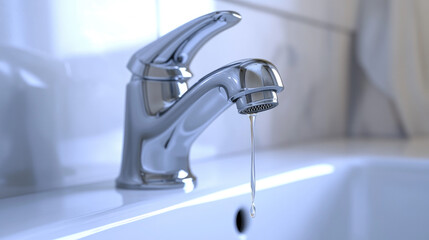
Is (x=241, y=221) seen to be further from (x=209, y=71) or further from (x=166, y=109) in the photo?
(x=209, y=71)

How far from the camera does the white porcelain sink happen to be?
414 mm

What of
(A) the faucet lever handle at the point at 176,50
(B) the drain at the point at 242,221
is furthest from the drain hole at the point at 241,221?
(A) the faucet lever handle at the point at 176,50

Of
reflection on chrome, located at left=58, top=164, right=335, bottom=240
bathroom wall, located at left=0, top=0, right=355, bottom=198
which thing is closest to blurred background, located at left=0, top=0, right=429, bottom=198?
bathroom wall, located at left=0, top=0, right=355, bottom=198

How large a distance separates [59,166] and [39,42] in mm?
132

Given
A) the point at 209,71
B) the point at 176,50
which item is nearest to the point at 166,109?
the point at 176,50

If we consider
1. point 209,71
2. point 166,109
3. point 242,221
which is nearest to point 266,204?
point 242,221

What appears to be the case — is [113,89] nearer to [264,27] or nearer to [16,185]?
[16,185]

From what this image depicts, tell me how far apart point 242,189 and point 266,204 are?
4 cm

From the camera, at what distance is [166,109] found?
51 cm

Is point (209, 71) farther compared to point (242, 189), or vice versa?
point (209, 71)

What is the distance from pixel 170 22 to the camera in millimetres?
682

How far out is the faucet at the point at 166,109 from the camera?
48cm

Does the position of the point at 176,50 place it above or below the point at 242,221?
above

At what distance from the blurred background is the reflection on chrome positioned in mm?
165
